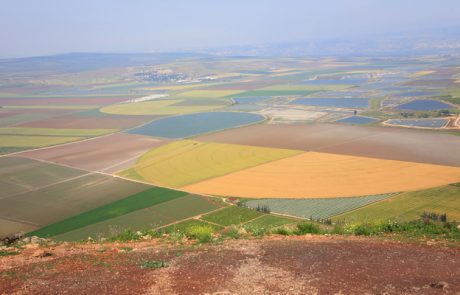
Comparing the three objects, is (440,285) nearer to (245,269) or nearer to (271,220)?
(245,269)

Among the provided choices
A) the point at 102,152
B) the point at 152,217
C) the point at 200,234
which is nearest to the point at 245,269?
the point at 200,234

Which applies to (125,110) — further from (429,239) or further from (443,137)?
(429,239)

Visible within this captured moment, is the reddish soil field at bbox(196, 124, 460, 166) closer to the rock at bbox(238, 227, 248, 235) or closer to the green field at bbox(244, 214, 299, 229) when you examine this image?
the green field at bbox(244, 214, 299, 229)

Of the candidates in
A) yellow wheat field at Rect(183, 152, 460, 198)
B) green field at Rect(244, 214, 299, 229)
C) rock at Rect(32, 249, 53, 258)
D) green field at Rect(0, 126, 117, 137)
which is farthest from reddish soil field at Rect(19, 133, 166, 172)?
rock at Rect(32, 249, 53, 258)

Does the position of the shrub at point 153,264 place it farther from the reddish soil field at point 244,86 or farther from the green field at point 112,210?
the reddish soil field at point 244,86

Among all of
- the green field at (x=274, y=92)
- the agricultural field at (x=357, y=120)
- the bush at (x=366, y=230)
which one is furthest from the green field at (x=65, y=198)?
the green field at (x=274, y=92)

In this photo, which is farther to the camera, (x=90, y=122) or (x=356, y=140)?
(x=90, y=122)
